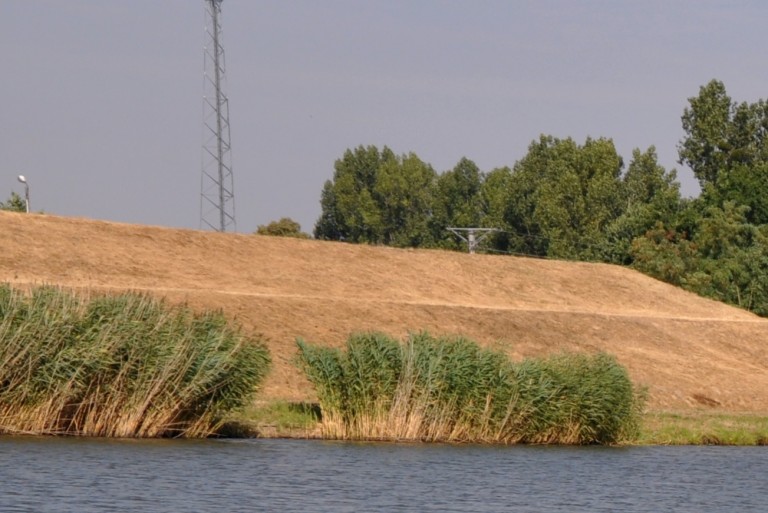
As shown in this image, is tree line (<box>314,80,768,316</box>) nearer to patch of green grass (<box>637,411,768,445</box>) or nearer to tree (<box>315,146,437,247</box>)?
tree (<box>315,146,437,247</box>)

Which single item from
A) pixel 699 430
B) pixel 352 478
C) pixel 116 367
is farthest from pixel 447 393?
pixel 699 430

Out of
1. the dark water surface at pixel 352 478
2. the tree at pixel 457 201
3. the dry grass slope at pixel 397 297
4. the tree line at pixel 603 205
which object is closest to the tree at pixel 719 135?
the tree line at pixel 603 205

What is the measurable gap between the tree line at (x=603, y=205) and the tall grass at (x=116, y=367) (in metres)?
56.1

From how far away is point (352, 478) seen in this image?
1105 inches

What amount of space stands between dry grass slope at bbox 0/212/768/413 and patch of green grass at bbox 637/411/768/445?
4.97 metres

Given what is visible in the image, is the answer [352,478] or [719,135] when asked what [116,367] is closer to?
[352,478]

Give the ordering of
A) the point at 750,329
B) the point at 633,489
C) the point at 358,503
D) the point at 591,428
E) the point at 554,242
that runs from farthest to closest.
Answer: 1. the point at 554,242
2. the point at 750,329
3. the point at 591,428
4. the point at 633,489
5. the point at 358,503

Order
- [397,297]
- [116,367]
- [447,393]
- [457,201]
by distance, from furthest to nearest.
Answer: [457,201]
[397,297]
[447,393]
[116,367]

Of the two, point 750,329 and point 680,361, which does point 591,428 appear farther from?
point 750,329

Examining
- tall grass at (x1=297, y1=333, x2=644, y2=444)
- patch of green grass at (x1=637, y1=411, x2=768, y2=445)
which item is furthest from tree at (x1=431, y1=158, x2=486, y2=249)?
tall grass at (x1=297, y1=333, x2=644, y2=444)

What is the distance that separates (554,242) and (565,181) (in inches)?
184

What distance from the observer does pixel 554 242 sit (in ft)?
346

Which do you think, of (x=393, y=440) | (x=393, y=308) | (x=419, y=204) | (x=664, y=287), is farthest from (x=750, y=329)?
(x=419, y=204)

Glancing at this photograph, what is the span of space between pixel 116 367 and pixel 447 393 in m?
8.22
